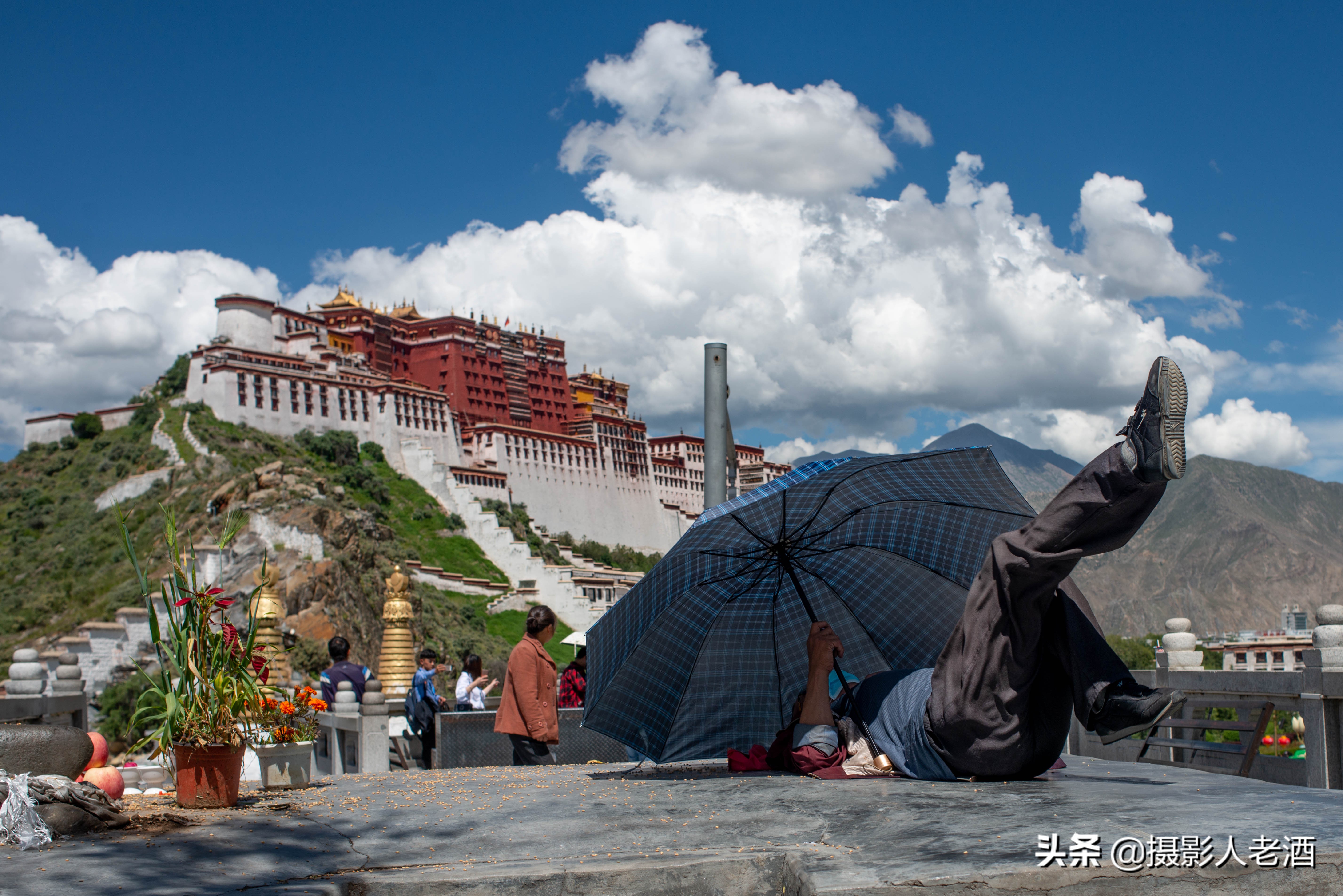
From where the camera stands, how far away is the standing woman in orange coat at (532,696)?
20.2ft

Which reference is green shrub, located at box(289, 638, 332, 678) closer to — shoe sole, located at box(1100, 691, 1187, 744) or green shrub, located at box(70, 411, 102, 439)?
shoe sole, located at box(1100, 691, 1187, 744)

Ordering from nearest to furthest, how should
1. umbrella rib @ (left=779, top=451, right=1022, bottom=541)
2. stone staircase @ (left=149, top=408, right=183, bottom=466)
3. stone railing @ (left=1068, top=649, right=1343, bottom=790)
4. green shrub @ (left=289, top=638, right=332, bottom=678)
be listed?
umbrella rib @ (left=779, top=451, right=1022, bottom=541), stone railing @ (left=1068, top=649, right=1343, bottom=790), green shrub @ (left=289, top=638, right=332, bottom=678), stone staircase @ (left=149, top=408, right=183, bottom=466)

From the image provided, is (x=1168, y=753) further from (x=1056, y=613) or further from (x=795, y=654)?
(x=1056, y=613)

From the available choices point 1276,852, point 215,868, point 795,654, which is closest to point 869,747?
point 795,654

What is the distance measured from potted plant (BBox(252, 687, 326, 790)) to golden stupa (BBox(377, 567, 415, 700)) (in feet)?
23.7

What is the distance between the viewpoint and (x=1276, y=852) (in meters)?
2.80

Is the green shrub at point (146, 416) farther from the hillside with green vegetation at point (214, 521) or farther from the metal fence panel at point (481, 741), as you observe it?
the metal fence panel at point (481, 741)

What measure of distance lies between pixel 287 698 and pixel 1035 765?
420 centimetres

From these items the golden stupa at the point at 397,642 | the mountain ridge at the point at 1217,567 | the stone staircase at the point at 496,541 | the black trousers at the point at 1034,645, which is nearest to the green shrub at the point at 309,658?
the golden stupa at the point at 397,642

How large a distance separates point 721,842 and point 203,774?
7.87 ft

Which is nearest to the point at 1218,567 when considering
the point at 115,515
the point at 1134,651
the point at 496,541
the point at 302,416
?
the point at 1134,651

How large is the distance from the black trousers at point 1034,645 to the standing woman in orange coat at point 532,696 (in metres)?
2.50

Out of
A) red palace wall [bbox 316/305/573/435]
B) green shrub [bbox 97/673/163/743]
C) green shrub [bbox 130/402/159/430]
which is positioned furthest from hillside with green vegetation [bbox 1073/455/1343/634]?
green shrub [bbox 97/673/163/743]

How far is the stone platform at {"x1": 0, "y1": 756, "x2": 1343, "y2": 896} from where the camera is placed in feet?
9.17
